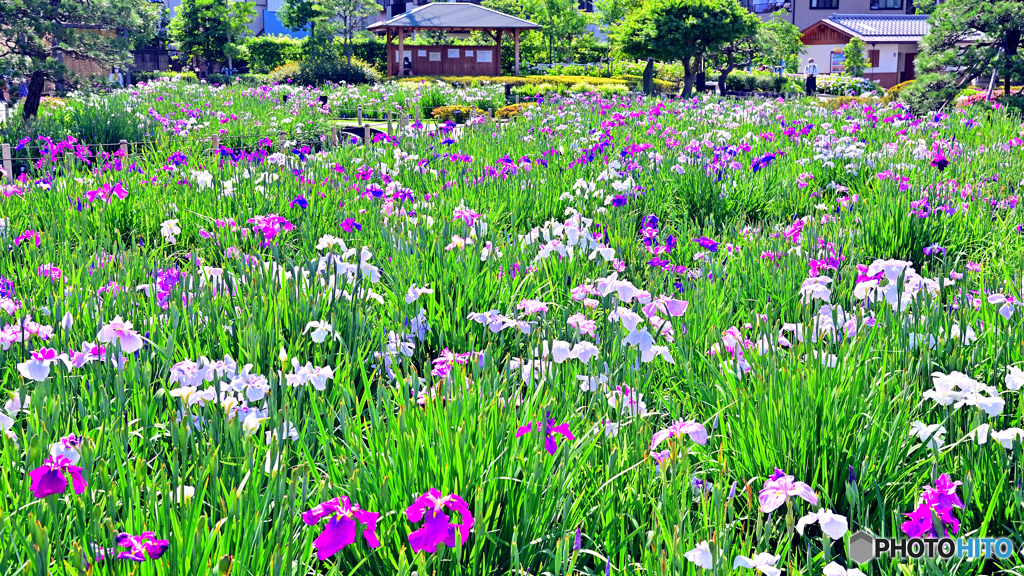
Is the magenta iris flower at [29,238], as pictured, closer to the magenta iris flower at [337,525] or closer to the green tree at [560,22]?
the magenta iris flower at [337,525]

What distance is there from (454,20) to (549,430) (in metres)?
37.0

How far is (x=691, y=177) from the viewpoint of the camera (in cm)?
589

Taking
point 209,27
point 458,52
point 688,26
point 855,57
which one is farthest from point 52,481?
point 855,57

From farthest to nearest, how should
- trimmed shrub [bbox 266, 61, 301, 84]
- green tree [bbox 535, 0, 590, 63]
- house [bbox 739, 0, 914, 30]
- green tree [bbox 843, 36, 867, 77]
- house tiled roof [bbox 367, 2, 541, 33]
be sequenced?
house [bbox 739, 0, 914, 30] → green tree [bbox 535, 0, 590, 63] → green tree [bbox 843, 36, 867, 77] → house tiled roof [bbox 367, 2, 541, 33] → trimmed shrub [bbox 266, 61, 301, 84]

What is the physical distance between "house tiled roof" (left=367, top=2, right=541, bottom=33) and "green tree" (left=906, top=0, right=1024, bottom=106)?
23.8 meters

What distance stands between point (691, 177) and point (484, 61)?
3227 cm

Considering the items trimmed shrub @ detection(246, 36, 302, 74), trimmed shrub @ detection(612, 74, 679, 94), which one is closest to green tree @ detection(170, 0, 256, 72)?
trimmed shrub @ detection(246, 36, 302, 74)

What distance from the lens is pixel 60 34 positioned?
12.9m

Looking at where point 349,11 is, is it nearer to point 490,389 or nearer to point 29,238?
point 29,238

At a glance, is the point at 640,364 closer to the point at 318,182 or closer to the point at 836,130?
the point at 318,182

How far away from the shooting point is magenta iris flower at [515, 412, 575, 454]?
1.83 meters

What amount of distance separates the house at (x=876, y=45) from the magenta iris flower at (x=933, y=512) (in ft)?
161

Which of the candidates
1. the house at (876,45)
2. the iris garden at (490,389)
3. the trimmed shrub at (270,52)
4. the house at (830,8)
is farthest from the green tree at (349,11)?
the iris garden at (490,389)

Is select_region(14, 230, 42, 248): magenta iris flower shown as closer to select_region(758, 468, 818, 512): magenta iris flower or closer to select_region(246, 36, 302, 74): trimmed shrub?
select_region(758, 468, 818, 512): magenta iris flower
